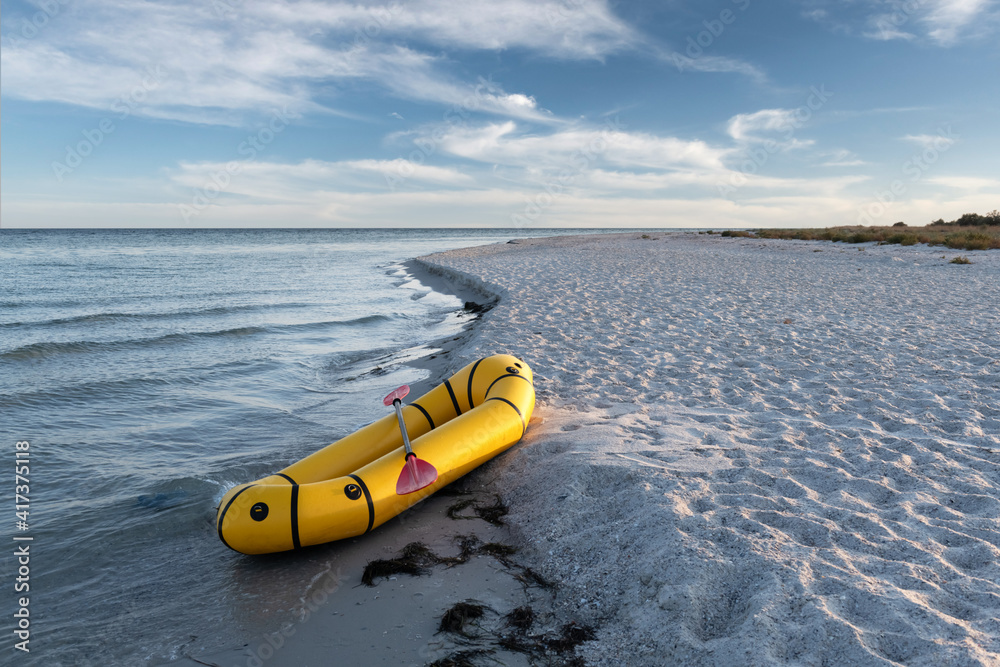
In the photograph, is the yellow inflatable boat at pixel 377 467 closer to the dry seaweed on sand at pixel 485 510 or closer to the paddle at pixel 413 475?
the paddle at pixel 413 475

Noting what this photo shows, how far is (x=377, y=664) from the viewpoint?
284cm

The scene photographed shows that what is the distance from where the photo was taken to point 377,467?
4.21m

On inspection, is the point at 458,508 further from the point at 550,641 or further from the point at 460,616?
the point at 550,641

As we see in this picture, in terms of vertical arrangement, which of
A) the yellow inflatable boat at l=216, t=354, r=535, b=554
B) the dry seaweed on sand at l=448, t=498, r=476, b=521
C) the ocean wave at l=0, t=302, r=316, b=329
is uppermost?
the yellow inflatable boat at l=216, t=354, r=535, b=554

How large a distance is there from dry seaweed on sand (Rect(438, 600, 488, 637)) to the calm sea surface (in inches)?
43.9

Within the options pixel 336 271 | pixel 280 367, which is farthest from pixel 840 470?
pixel 336 271

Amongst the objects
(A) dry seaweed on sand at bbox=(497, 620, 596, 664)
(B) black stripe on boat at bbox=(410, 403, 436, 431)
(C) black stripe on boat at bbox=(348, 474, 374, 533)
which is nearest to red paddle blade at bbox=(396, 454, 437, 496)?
(C) black stripe on boat at bbox=(348, 474, 374, 533)

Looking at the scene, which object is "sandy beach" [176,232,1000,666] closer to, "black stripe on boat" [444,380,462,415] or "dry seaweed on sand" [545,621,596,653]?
"dry seaweed on sand" [545,621,596,653]

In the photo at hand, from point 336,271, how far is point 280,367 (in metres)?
18.7

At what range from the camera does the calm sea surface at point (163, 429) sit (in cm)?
348

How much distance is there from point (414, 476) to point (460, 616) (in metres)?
1.24

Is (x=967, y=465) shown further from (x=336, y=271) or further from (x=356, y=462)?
(x=336, y=271)

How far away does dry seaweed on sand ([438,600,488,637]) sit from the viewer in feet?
9.93

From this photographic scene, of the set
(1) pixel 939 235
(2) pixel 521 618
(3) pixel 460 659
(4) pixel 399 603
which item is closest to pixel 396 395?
(4) pixel 399 603
